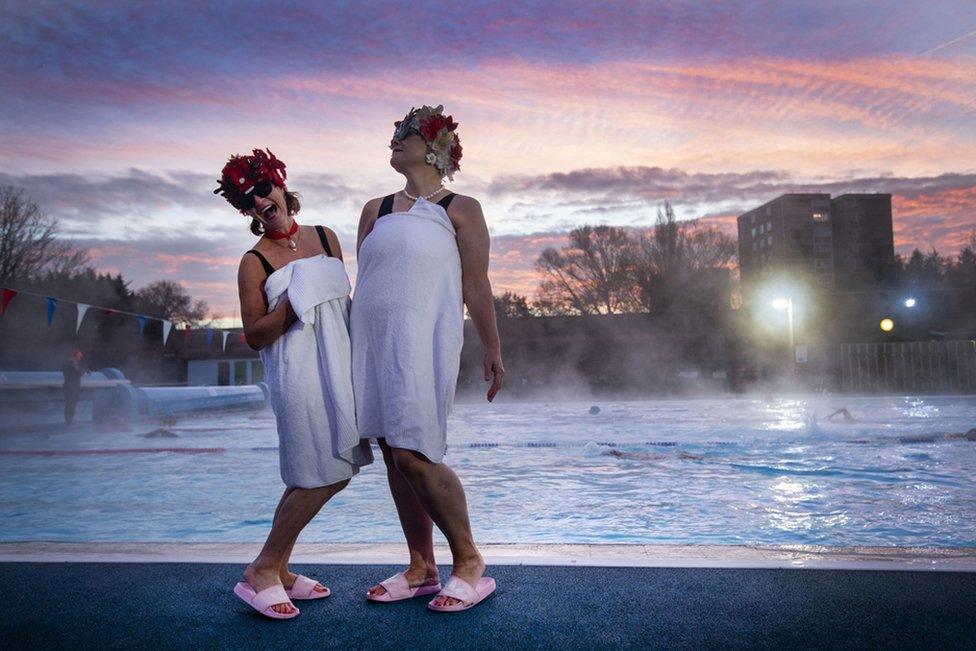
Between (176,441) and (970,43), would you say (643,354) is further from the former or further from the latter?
(176,441)

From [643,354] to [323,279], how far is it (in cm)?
2483

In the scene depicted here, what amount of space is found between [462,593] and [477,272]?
100cm

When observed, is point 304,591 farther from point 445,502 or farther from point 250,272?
point 250,272

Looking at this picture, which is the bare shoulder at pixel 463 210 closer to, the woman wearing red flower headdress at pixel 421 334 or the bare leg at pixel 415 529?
the woman wearing red flower headdress at pixel 421 334

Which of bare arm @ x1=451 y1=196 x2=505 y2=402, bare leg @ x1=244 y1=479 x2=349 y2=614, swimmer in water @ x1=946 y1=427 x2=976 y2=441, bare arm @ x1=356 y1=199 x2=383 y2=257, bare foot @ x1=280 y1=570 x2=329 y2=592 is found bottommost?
swimmer in water @ x1=946 y1=427 x2=976 y2=441

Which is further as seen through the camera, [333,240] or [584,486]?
[584,486]

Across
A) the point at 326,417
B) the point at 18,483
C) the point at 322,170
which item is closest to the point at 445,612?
the point at 326,417

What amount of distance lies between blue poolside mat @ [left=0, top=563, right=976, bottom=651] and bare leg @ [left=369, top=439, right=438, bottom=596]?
0.11 meters

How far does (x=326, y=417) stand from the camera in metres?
2.32

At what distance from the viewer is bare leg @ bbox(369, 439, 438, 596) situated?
96.5 inches

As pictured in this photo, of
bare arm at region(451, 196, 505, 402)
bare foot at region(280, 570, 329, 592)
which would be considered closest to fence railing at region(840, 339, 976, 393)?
bare arm at region(451, 196, 505, 402)

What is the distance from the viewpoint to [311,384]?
2314mm

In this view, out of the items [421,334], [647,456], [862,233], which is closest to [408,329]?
[421,334]

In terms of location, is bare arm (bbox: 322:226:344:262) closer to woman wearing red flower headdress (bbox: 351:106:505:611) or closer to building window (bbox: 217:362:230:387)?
woman wearing red flower headdress (bbox: 351:106:505:611)
